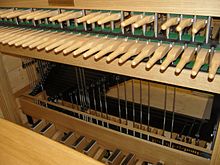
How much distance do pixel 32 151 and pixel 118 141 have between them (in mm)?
735

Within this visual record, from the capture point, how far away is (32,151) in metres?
1.06

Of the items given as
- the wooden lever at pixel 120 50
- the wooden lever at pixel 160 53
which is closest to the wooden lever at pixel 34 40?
the wooden lever at pixel 120 50

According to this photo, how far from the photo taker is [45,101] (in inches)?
79.7

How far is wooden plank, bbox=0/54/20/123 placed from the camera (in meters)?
1.98

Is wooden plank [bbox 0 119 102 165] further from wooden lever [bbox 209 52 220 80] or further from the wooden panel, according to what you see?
the wooden panel

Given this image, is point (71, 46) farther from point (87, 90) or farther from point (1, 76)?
point (1, 76)

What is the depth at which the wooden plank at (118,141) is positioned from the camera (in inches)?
57.1

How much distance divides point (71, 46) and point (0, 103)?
48.3 inches

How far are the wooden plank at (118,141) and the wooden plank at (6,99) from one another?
0.09 m

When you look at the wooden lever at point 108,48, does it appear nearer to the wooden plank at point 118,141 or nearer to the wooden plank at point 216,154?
the wooden plank at point 216,154

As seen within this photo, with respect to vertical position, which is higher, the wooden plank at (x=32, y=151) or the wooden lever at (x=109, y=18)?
the wooden lever at (x=109, y=18)

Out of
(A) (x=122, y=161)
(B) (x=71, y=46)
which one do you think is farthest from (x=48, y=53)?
(A) (x=122, y=161)

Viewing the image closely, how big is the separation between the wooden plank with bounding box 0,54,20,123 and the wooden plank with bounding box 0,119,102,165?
0.88 metres

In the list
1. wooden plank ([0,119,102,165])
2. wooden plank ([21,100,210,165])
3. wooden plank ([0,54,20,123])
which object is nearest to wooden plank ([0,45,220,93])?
wooden plank ([0,119,102,165])
